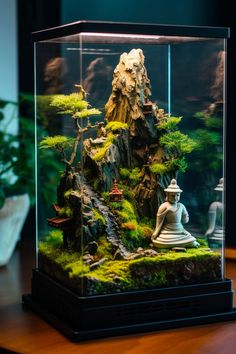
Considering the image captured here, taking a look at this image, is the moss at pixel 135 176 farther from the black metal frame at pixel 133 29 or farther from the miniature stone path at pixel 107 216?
the black metal frame at pixel 133 29

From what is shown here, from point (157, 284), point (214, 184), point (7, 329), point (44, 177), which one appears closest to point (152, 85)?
point (214, 184)

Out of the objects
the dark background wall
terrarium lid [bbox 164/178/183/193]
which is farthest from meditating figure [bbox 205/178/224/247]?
the dark background wall

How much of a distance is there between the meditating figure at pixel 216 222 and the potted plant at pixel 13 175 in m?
0.85

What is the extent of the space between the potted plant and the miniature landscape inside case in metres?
0.58

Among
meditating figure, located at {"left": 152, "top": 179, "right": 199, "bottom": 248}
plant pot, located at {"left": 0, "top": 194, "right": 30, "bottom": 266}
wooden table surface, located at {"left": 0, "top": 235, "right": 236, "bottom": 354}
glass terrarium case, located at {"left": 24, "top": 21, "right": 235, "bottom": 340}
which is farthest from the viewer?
plant pot, located at {"left": 0, "top": 194, "right": 30, "bottom": 266}

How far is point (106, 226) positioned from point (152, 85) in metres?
0.40

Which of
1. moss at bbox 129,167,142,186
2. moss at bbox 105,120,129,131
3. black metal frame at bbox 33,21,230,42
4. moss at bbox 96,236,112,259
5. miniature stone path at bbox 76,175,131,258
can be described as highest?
black metal frame at bbox 33,21,230,42

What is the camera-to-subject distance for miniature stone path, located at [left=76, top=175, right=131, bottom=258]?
1.65 m

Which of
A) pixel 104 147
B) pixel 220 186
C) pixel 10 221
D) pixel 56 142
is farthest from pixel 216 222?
pixel 10 221

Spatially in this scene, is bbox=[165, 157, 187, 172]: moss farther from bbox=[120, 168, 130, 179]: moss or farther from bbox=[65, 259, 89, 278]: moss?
bbox=[65, 259, 89, 278]: moss

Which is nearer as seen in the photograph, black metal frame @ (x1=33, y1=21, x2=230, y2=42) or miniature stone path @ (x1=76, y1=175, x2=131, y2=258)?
black metal frame @ (x1=33, y1=21, x2=230, y2=42)

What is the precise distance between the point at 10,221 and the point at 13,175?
40 cm

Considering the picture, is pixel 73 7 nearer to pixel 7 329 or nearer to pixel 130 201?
pixel 130 201

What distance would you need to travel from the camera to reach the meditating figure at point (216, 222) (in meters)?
1.77
